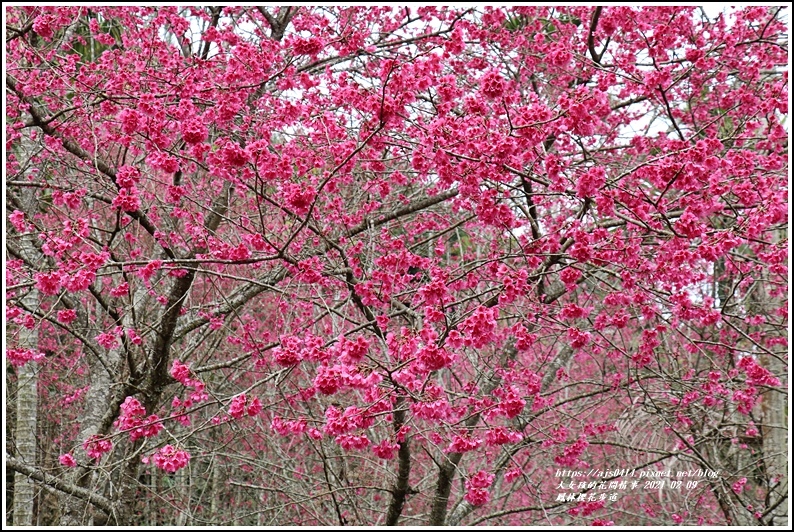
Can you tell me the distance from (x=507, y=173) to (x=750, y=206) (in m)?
1.24

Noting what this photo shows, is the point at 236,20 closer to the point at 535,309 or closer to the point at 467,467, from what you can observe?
the point at 535,309

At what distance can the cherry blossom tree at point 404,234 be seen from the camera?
323cm

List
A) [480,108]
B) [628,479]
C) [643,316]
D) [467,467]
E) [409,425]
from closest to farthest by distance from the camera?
1. [480,108]
2. [409,425]
3. [643,316]
4. [628,479]
5. [467,467]

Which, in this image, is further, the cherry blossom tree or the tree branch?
the tree branch

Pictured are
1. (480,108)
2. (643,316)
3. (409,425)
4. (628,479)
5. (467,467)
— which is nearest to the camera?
(480,108)

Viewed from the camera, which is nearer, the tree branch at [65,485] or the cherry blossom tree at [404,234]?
the cherry blossom tree at [404,234]

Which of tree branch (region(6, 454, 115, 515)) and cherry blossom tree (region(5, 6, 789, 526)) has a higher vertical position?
cherry blossom tree (region(5, 6, 789, 526))

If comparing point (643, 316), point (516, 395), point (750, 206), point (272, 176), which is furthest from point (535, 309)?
point (272, 176)

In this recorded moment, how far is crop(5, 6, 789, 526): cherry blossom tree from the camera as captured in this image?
323 centimetres

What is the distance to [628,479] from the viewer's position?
18.0 ft

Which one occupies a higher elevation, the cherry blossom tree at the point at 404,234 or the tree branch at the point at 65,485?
the cherry blossom tree at the point at 404,234

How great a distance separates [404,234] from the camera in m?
5.84

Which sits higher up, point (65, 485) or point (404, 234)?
point (404, 234)

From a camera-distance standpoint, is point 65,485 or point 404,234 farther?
point 404,234
